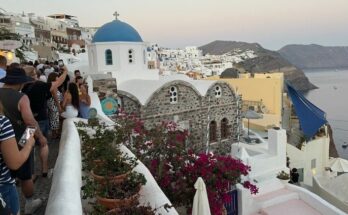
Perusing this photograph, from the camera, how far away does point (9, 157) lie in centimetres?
220

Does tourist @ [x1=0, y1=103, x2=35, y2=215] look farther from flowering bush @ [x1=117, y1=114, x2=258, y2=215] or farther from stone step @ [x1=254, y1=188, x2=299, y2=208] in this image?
stone step @ [x1=254, y1=188, x2=299, y2=208]

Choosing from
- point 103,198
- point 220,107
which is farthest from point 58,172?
point 220,107

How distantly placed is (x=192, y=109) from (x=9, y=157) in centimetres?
1236

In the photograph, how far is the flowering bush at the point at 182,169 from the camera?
558 centimetres

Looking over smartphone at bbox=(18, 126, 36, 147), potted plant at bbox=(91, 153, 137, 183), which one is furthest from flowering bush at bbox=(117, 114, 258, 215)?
smartphone at bbox=(18, 126, 36, 147)

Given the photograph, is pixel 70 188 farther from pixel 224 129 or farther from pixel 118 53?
pixel 224 129

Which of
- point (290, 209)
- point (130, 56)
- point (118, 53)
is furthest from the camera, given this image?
point (130, 56)

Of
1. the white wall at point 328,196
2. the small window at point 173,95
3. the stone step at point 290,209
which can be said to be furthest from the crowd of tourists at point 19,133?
the white wall at point 328,196

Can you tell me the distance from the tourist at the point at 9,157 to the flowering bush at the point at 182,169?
3.15 meters

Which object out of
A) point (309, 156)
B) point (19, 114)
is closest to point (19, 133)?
point (19, 114)

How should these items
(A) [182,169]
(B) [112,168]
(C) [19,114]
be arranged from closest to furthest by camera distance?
1. (C) [19,114]
2. (B) [112,168]
3. (A) [182,169]

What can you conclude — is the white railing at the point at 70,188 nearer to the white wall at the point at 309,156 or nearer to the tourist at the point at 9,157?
the tourist at the point at 9,157

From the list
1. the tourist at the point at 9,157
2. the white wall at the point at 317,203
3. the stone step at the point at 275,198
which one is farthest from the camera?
the stone step at the point at 275,198

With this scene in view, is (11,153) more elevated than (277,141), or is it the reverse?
(11,153)
